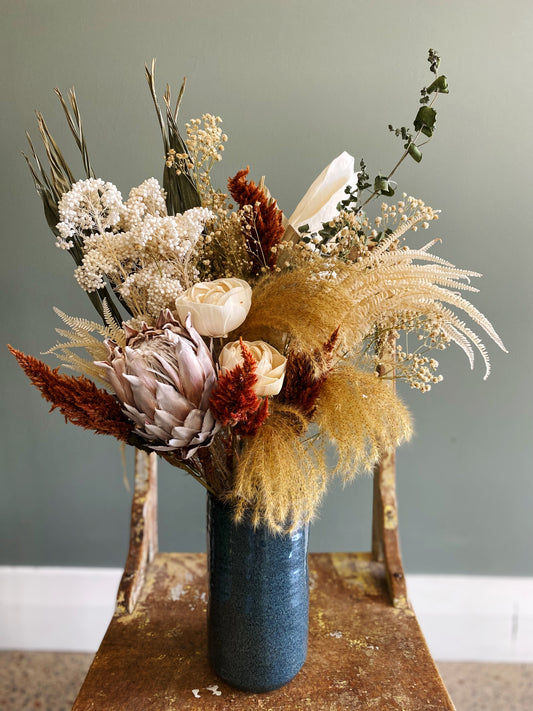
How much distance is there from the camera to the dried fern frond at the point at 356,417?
1.92 feet

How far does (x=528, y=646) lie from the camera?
1361 millimetres

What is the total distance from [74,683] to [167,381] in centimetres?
114

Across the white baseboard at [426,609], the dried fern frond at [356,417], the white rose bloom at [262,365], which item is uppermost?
the white rose bloom at [262,365]

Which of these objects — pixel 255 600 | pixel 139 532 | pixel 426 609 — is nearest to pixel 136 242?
pixel 255 600

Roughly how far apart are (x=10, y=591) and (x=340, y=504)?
796 mm

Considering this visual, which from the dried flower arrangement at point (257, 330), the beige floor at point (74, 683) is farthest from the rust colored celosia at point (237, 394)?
the beige floor at point (74, 683)

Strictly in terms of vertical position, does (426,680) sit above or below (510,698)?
above

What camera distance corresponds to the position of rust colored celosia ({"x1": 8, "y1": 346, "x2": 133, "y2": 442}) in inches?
20.8

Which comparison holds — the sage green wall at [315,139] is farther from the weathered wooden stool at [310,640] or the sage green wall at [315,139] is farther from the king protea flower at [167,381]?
the king protea flower at [167,381]

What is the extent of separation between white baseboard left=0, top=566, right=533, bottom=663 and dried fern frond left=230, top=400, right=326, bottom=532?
878 mm

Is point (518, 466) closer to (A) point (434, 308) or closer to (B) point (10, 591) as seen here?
(A) point (434, 308)

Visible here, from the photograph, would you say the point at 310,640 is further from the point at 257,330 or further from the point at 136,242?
the point at 136,242

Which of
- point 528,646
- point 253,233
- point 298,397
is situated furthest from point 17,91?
point 528,646

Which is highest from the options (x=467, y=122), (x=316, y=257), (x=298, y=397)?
(x=467, y=122)
